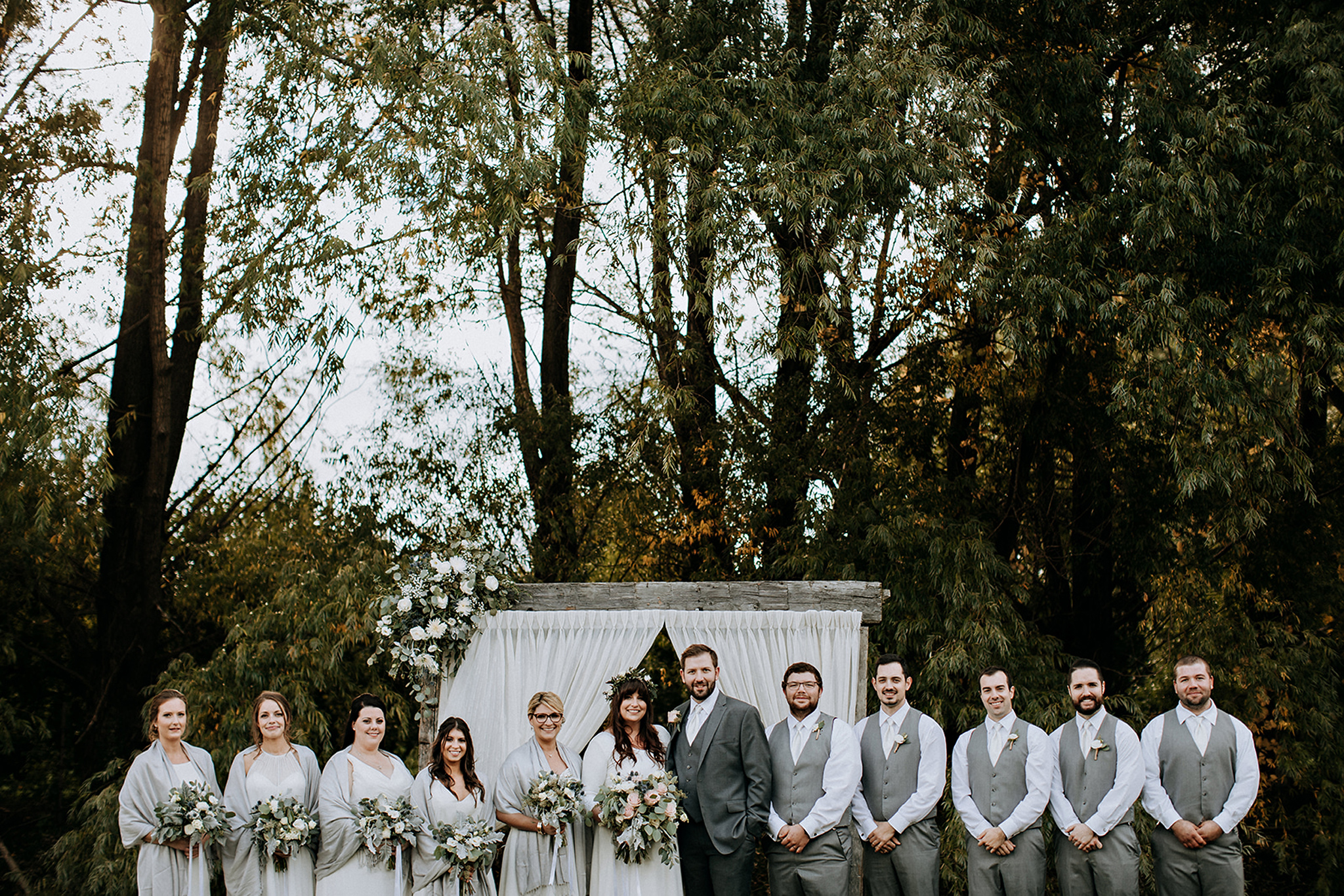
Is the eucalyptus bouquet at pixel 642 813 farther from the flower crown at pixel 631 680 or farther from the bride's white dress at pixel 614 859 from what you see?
the flower crown at pixel 631 680

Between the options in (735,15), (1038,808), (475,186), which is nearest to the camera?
(1038,808)

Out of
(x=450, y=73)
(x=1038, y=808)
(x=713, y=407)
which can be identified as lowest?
(x=1038, y=808)

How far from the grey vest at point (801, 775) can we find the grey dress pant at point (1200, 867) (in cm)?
132

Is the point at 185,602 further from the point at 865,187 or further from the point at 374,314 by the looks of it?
the point at 865,187

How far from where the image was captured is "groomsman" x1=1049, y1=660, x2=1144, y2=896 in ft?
14.8

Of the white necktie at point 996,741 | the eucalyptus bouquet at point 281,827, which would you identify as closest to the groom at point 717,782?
the white necktie at point 996,741

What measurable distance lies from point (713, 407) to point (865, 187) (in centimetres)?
269

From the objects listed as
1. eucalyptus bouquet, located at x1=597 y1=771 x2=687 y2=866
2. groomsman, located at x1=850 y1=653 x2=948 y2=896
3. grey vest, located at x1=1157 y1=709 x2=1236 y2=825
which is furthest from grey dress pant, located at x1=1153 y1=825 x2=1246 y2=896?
eucalyptus bouquet, located at x1=597 y1=771 x2=687 y2=866

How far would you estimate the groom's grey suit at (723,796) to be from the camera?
470 centimetres

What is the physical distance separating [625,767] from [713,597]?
1265mm

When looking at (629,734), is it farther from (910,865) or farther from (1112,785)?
(1112,785)

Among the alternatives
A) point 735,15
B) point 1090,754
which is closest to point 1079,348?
point 735,15

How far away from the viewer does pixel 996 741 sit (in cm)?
468

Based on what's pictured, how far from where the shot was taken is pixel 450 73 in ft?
25.3
